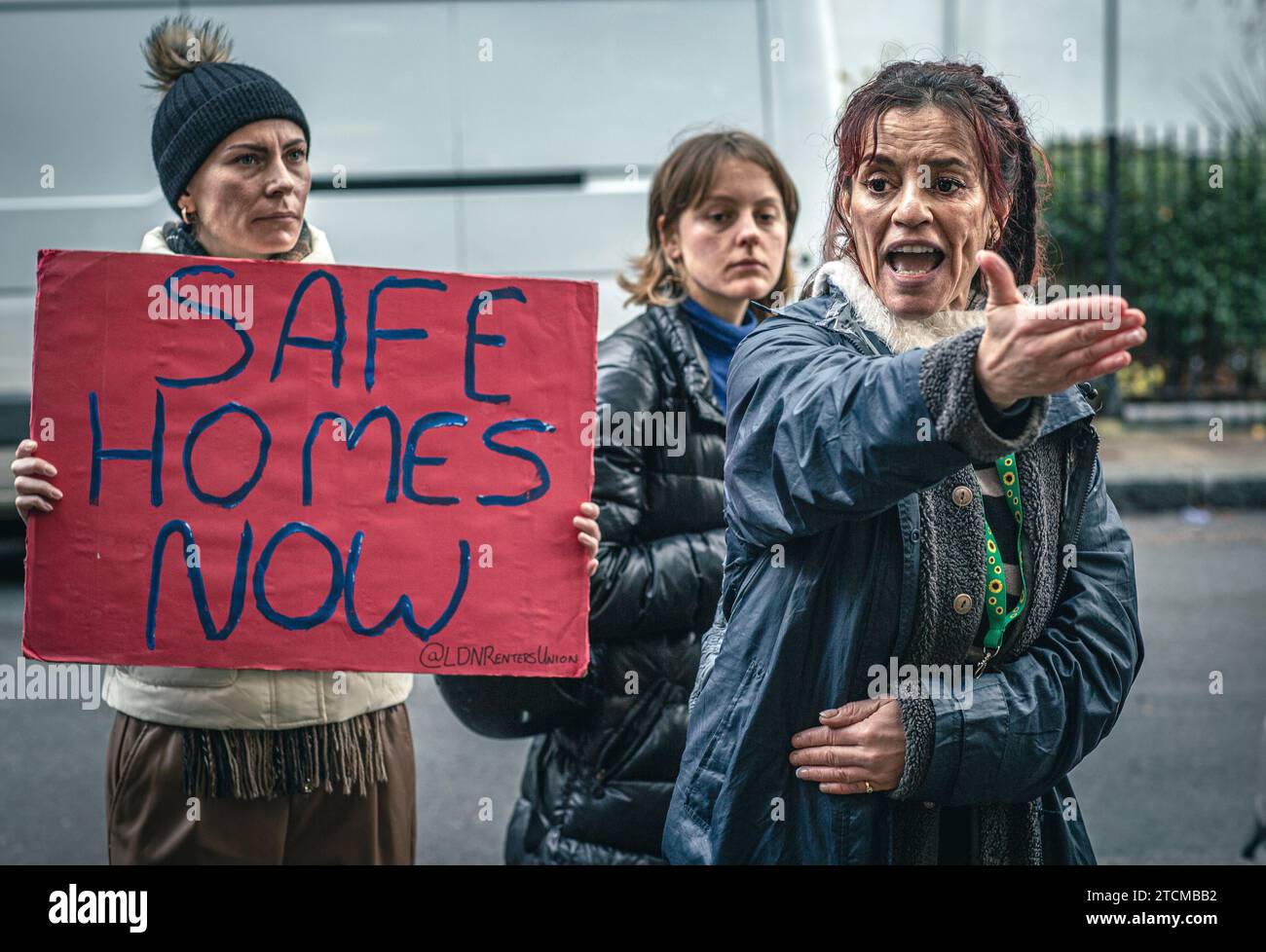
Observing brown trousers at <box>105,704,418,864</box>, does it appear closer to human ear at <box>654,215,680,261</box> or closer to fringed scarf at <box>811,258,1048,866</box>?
fringed scarf at <box>811,258,1048,866</box>

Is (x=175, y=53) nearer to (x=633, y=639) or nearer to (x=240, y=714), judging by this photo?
(x=240, y=714)

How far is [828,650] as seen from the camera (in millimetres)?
1822

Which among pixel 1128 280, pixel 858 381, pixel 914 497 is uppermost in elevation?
pixel 1128 280

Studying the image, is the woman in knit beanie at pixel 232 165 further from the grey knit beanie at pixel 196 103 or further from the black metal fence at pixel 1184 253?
the black metal fence at pixel 1184 253

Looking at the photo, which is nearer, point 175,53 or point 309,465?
point 309,465

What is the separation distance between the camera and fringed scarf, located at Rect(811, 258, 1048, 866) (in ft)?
5.89

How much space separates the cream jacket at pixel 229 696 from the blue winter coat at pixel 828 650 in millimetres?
793

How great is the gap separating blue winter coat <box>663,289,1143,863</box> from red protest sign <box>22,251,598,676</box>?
550 mm

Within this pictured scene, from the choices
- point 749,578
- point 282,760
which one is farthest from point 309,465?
point 749,578

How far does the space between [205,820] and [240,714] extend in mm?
191

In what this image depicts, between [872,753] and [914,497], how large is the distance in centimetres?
34

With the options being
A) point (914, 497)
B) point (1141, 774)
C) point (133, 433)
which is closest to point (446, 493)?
point (133, 433)

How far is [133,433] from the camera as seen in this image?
231 centimetres
